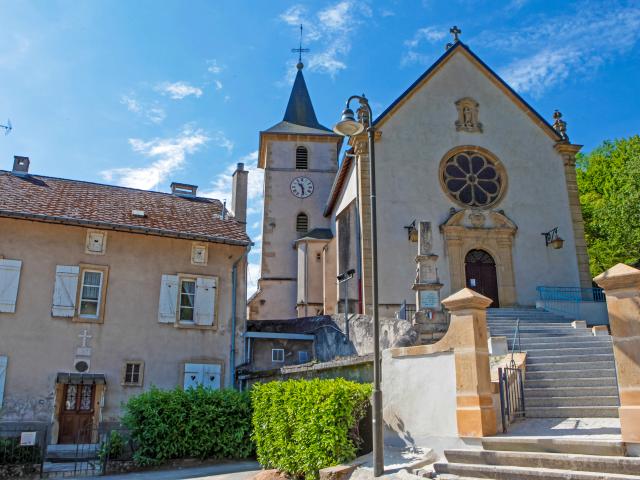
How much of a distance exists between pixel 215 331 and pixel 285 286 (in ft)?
39.3

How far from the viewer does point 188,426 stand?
1328 cm

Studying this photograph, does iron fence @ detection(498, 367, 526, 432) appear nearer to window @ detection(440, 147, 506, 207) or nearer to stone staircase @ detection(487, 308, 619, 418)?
stone staircase @ detection(487, 308, 619, 418)

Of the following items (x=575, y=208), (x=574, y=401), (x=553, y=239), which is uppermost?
(x=575, y=208)

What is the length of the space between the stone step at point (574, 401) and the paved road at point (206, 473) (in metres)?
5.38

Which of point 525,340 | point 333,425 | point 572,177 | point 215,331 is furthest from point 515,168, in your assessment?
point 333,425

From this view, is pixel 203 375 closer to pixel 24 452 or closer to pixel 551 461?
pixel 24 452

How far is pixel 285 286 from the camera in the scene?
2941 cm

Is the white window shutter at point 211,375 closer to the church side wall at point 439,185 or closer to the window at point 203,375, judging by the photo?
the window at point 203,375

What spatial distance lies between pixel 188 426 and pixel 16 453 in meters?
3.47

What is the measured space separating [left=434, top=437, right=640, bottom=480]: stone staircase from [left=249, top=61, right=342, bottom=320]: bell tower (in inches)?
730

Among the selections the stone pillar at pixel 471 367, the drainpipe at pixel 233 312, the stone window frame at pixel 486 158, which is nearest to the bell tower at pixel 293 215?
the stone window frame at pixel 486 158

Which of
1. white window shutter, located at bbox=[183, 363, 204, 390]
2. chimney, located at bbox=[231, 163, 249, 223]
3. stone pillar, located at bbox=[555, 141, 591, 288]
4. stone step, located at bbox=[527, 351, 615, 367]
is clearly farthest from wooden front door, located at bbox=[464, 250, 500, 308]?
white window shutter, located at bbox=[183, 363, 204, 390]

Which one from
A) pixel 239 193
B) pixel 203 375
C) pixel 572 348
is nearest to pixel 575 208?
pixel 572 348

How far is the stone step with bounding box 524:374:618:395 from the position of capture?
10.2 meters
